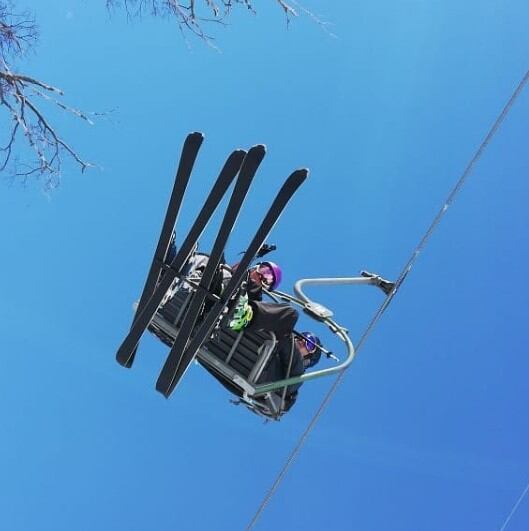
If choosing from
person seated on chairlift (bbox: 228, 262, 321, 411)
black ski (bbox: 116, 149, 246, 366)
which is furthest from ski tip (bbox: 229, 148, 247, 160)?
person seated on chairlift (bbox: 228, 262, 321, 411)

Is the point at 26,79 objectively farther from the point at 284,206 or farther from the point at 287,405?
the point at 287,405

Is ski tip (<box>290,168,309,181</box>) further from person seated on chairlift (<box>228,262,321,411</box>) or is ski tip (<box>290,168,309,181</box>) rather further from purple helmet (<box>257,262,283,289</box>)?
purple helmet (<box>257,262,283,289</box>)

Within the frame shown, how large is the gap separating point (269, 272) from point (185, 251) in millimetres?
1367

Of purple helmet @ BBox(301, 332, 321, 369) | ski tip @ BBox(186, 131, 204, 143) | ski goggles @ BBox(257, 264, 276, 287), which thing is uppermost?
ski tip @ BBox(186, 131, 204, 143)

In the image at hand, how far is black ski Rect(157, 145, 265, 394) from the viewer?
13.6 feet

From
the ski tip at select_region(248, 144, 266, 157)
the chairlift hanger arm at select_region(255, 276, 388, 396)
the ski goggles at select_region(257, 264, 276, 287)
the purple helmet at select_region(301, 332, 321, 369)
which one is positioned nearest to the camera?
the ski tip at select_region(248, 144, 266, 157)

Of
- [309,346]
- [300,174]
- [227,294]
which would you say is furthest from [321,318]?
[300,174]

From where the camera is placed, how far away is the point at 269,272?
5.66 meters

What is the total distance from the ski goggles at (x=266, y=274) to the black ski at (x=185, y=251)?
1.26m

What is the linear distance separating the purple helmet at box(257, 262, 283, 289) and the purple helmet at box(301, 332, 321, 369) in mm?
603

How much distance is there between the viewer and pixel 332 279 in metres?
5.13

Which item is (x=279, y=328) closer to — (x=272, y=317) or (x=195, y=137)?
(x=272, y=317)

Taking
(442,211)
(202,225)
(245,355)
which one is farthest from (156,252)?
(442,211)

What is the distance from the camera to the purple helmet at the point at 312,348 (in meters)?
5.39
